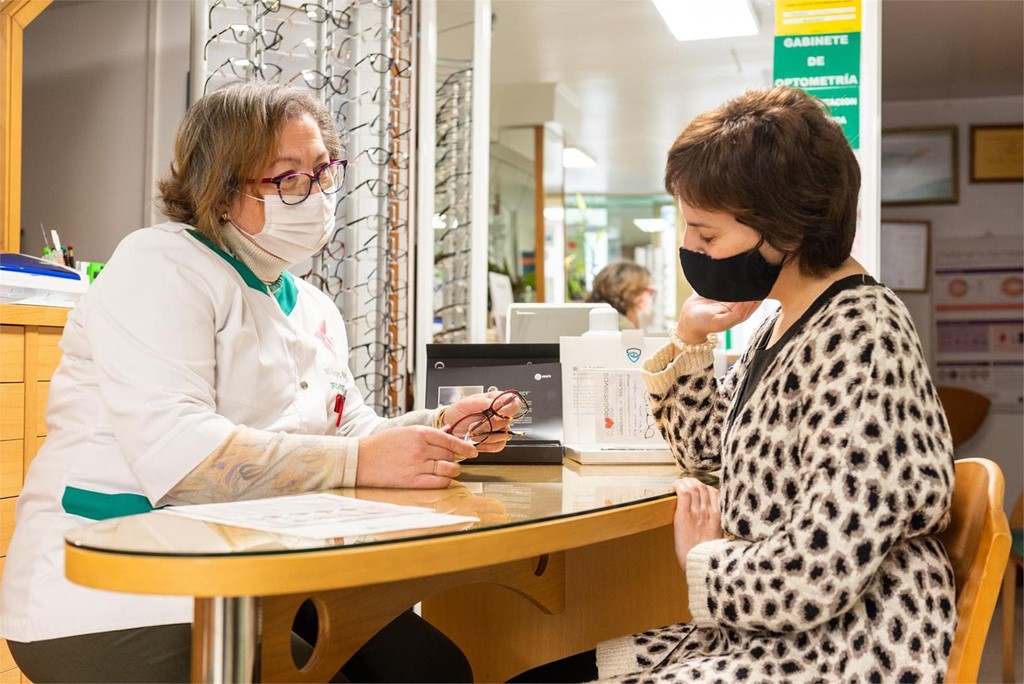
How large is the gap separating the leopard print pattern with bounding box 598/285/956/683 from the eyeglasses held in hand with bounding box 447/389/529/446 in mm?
487

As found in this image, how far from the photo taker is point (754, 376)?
1611 mm

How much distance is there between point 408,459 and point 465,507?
0.73ft

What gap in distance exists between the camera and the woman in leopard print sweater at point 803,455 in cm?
125

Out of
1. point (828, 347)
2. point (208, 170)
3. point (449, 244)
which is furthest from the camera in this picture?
point (449, 244)

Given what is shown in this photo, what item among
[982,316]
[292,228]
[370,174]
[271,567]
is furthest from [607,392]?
[982,316]

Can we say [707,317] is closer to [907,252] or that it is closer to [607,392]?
[607,392]

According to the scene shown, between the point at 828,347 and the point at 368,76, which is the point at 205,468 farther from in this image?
the point at 368,76

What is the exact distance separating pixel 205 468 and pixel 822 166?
39.6 inches

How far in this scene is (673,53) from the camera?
20.5ft

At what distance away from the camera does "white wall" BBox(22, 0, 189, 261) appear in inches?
184

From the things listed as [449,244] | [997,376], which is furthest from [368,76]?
[997,376]

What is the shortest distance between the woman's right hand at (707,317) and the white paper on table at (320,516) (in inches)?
27.5

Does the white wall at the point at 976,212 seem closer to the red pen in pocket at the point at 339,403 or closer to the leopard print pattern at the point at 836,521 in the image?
the red pen in pocket at the point at 339,403

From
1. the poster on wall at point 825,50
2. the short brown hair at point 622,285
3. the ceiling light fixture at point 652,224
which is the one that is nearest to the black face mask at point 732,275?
the poster on wall at point 825,50
